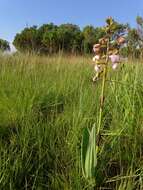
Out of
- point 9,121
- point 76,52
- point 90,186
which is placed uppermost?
point 76,52

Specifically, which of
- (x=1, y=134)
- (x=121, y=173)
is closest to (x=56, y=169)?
(x=121, y=173)

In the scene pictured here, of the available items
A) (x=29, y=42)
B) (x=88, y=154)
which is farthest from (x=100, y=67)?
(x=29, y=42)

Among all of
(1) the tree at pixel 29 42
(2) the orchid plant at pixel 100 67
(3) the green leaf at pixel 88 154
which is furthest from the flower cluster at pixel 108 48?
(1) the tree at pixel 29 42

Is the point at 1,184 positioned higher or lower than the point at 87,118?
lower

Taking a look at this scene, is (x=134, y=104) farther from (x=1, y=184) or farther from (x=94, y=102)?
(x=1, y=184)

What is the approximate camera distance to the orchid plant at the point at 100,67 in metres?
1.77

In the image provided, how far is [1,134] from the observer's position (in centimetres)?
231

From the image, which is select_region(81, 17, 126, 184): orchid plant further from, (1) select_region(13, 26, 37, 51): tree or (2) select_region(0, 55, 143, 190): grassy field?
(1) select_region(13, 26, 37, 51): tree

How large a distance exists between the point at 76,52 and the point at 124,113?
523 centimetres

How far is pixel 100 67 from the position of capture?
1.84 metres

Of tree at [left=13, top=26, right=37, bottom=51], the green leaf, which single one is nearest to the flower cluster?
the green leaf

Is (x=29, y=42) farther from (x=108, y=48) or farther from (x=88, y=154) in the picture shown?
(x=88, y=154)

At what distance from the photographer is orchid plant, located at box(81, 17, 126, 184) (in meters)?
1.77

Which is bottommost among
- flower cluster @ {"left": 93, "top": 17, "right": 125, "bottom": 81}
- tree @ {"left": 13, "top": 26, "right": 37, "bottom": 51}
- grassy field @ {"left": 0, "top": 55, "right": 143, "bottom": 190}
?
grassy field @ {"left": 0, "top": 55, "right": 143, "bottom": 190}
